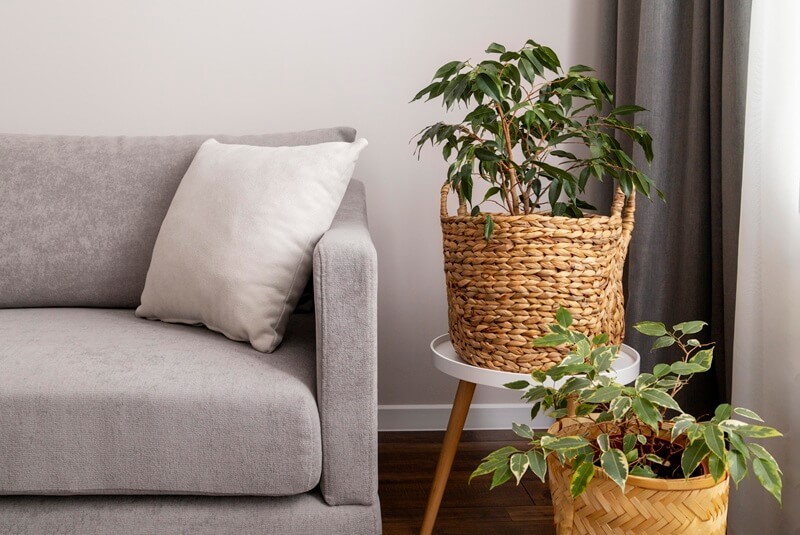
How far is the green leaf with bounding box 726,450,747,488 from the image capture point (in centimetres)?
99

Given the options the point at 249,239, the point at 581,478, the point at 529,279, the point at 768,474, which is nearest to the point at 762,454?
the point at 768,474

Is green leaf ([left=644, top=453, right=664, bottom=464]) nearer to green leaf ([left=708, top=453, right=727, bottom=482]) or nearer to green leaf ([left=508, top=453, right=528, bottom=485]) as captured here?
green leaf ([left=708, top=453, right=727, bottom=482])

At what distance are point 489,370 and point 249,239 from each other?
52 centimetres

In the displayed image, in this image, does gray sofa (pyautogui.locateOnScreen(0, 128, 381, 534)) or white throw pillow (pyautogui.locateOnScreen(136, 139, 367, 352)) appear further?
white throw pillow (pyautogui.locateOnScreen(136, 139, 367, 352))

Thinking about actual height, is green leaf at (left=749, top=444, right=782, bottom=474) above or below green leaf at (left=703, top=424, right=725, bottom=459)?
below

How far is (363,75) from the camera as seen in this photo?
2.13 meters

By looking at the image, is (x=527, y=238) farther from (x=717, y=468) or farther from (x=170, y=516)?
(x=170, y=516)

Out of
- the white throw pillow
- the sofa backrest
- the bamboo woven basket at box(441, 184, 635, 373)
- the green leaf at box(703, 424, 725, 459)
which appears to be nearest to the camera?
the green leaf at box(703, 424, 725, 459)

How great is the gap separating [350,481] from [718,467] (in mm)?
594

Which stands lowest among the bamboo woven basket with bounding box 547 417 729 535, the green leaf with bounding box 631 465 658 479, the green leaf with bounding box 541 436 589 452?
the bamboo woven basket with bounding box 547 417 729 535

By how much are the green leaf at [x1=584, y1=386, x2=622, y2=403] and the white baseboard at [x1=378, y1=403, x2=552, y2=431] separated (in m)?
1.16

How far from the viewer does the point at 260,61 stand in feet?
6.97

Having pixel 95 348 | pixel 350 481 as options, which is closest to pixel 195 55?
pixel 95 348

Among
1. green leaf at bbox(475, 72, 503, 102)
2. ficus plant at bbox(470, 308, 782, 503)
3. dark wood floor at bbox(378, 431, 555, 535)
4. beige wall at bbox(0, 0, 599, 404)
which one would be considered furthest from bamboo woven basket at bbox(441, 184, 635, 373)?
beige wall at bbox(0, 0, 599, 404)
